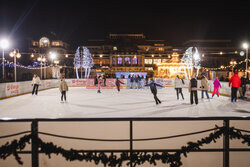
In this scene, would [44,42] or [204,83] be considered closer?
[204,83]

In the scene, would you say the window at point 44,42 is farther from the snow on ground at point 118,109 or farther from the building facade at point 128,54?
the snow on ground at point 118,109

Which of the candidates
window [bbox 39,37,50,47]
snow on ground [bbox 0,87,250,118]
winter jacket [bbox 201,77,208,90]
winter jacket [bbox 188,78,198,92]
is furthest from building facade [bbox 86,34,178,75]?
winter jacket [bbox 188,78,198,92]

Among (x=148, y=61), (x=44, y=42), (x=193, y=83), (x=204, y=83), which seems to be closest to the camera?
(x=193, y=83)

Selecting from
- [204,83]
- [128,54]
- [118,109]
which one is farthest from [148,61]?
[118,109]

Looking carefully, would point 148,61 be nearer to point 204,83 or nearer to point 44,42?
point 44,42

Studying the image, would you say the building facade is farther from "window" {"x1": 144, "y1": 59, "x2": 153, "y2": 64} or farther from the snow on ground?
the snow on ground

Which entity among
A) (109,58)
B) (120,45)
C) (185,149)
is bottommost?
(185,149)

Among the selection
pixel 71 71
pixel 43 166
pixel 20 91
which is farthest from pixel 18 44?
pixel 43 166

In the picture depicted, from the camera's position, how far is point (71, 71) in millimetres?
52938

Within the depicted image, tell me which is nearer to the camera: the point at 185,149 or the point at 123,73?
the point at 185,149

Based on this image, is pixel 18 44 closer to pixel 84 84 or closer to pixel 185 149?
pixel 84 84

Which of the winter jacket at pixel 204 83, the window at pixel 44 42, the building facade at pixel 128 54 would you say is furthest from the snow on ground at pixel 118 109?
the window at pixel 44 42

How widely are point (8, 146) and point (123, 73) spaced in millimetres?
51707

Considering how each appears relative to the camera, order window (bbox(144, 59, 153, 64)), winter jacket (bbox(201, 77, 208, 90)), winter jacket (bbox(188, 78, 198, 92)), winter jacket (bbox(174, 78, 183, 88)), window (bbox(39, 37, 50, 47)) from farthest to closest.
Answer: window (bbox(144, 59, 153, 64))
window (bbox(39, 37, 50, 47))
winter jacket (bbox(174, 78, 183, 88))
winter jacket (bbox(201, 77, 208, 90))
winter jacket (bbox(188, 78, 198, 92))
